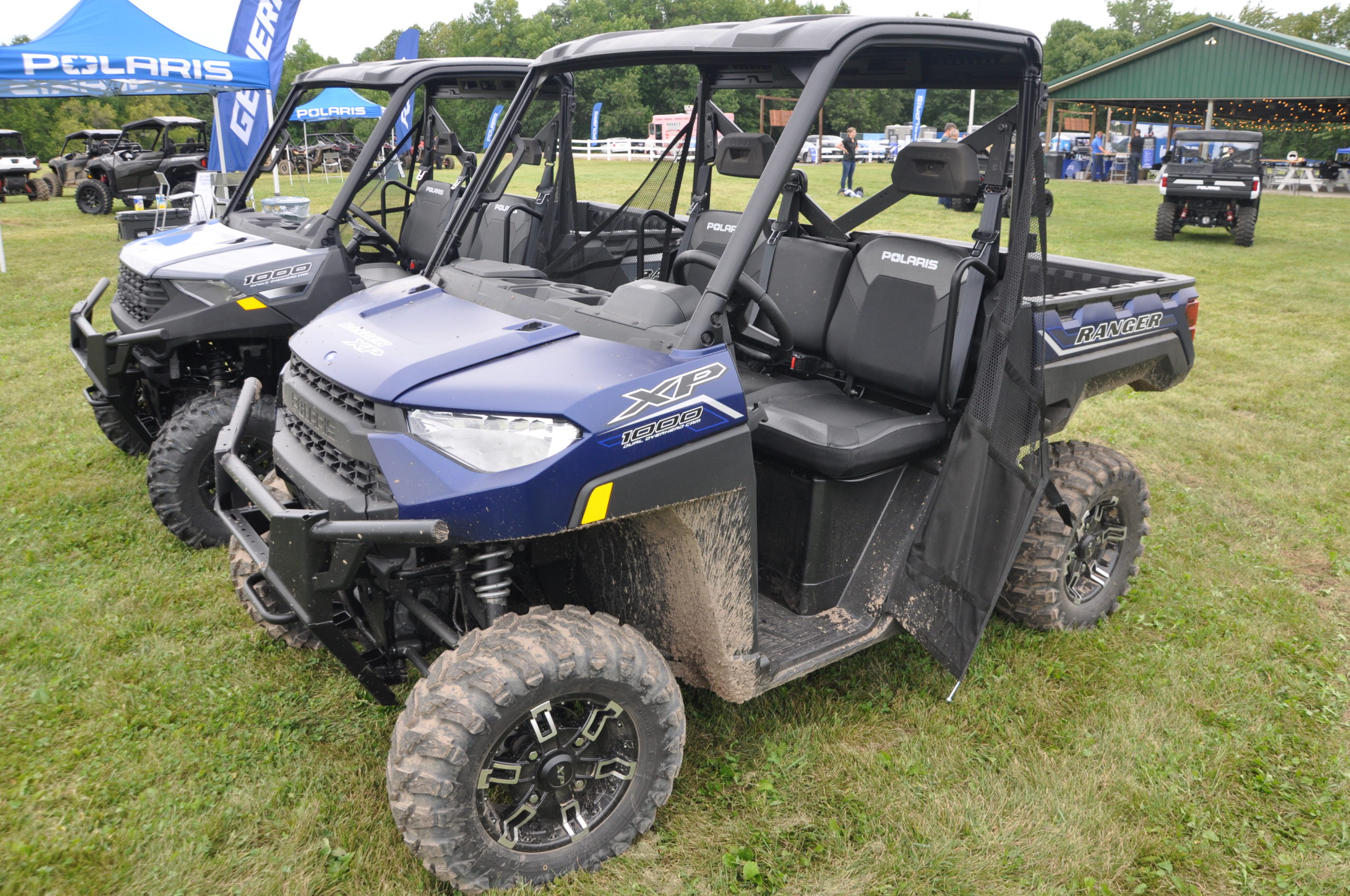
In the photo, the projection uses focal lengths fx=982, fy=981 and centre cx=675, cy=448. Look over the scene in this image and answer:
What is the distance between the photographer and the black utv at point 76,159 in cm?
2108

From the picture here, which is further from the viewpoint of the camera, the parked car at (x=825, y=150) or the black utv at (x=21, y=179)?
the black utv at (x=21, y=179)

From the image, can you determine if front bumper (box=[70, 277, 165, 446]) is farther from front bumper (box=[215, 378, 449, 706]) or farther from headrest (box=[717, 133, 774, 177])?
headrest (box=[717, 133, 774, 177])

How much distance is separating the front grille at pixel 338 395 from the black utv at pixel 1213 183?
53.7 ft

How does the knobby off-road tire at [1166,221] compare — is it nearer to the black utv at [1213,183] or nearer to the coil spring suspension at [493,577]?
the black utv at [1213,183]

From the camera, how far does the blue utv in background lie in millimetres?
2334

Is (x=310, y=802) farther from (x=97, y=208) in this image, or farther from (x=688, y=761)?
(x=97, y=208)

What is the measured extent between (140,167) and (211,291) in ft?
56.5

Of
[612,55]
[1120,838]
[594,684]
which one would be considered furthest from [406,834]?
[612,55]

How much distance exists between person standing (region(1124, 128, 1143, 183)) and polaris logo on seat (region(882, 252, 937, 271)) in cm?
3058

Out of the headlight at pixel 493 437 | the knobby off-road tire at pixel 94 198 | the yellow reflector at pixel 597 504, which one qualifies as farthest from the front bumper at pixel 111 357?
the knobby off-road tire at pixel 94 198

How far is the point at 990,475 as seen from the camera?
3.12 meters

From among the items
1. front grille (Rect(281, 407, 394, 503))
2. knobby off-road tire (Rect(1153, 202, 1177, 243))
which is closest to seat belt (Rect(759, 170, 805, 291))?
front grille (Rect(281, 407, 394, 503))

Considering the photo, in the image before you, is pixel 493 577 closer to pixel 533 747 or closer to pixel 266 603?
pixel 533 747

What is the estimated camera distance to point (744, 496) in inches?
103
